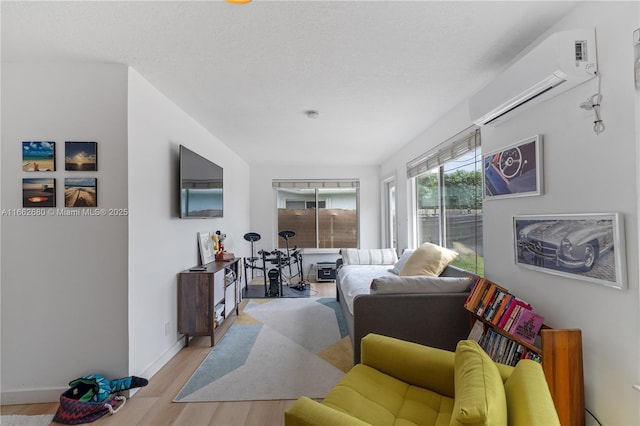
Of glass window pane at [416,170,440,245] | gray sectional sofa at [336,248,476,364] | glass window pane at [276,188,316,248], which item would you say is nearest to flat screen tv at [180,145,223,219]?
gray sectional sofa at [336,248,476,364]

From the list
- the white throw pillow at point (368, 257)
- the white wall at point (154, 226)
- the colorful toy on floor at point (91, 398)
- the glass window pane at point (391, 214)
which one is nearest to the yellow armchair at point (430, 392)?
the colorful toy on floor at point (91, 398)

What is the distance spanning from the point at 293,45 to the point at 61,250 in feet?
7.25

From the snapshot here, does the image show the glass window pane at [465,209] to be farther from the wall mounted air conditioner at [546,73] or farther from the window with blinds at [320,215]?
the window with blinds at [320,215]

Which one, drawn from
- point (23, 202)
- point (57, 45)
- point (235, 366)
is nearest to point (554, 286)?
point (235, 366)

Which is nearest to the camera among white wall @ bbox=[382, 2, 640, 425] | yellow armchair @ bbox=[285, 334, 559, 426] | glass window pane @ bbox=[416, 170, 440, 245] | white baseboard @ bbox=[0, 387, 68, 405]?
yellow armchair @ bbox=[285, 334, 559, 426]

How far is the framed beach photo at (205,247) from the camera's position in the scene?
11.3 feet

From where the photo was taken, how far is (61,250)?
2.11 m

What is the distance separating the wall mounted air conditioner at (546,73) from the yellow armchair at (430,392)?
144 centimetres

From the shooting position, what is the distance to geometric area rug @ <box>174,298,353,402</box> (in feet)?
7.13

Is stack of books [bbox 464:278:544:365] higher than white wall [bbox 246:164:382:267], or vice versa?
white wall [bbox 246:164:382:267]

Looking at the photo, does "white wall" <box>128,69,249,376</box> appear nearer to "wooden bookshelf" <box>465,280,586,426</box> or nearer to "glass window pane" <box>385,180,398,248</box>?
"wooden bookshelf" <box>465,280,586,426</box>

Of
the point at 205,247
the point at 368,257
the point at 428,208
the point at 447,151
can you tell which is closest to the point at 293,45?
the point at 447,151

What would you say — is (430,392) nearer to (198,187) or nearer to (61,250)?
(61,250)

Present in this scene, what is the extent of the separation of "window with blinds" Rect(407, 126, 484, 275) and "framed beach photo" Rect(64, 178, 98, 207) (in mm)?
3188
